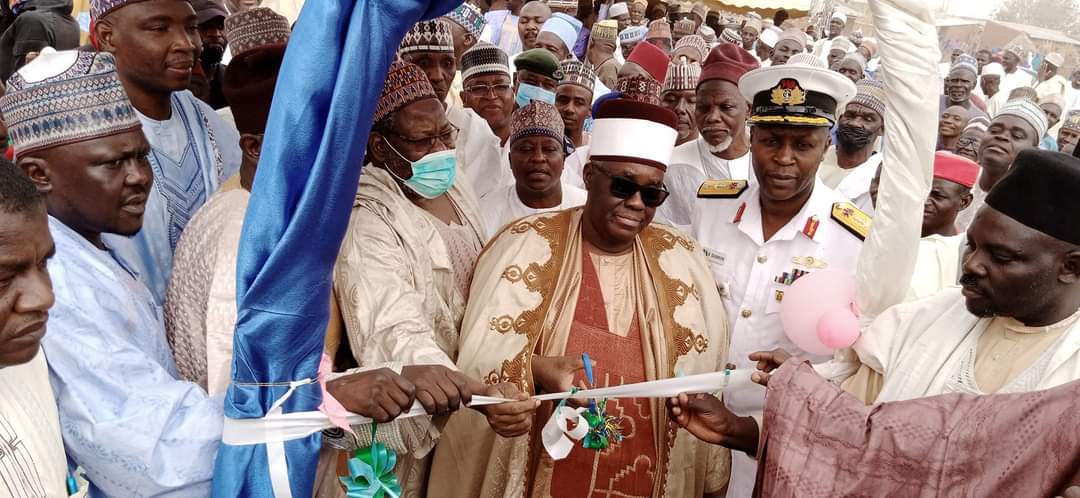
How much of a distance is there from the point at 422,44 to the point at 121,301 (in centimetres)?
302

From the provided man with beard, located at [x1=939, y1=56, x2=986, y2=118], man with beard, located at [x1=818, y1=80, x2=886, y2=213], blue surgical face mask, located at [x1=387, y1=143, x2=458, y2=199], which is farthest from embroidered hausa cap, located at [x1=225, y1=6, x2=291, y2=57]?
man with beard, located at [x1=939, y1=56, x2=986, y2=118]

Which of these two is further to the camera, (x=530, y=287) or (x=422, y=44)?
(x=422, y=44)

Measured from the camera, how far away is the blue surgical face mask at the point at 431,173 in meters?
3.43

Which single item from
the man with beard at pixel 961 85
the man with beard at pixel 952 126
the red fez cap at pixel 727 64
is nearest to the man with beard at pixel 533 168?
the red fez cap at pixel 727 64

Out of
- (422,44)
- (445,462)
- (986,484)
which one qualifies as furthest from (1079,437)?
(422,44)

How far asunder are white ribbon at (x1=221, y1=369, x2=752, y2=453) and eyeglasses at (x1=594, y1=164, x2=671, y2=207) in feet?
2.71

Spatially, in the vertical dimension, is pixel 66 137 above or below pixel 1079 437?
above

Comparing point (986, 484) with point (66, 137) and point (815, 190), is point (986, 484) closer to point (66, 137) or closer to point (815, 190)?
point (815, 190)

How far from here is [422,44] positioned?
197 inches

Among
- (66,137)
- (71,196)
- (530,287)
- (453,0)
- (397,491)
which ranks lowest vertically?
(397,491)

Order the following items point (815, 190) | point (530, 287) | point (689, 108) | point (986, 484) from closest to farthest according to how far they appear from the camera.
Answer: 1. point (986, 484)
2. point (530, 287)
3. point (815, 190)
4. point (689, 108)

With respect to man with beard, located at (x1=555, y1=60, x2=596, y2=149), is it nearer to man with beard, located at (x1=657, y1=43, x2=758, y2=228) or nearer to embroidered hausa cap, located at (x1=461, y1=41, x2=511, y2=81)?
embroidered hausa cap, located at (x1=461, y1=41, x2=511, y2=81)

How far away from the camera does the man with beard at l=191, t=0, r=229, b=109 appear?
544 cm

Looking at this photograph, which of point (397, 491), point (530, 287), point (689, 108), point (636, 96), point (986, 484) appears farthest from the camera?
point (689, 108)
